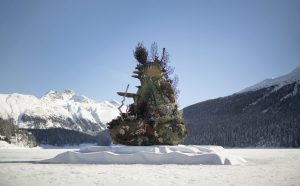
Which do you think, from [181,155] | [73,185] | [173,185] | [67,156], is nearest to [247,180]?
[173,185]

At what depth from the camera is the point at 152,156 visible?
2339cm

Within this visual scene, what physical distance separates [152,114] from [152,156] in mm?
4376

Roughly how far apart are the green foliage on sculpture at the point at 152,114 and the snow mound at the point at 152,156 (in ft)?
6.24

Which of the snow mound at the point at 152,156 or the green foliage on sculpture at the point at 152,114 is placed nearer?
the snow mound at the point at 152,156

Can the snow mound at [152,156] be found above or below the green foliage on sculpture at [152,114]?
below

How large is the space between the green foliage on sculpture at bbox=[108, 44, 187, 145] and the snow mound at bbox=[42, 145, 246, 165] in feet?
6.24

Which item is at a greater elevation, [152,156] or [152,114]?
[152,114]

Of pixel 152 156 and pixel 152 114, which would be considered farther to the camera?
pixel 152 114

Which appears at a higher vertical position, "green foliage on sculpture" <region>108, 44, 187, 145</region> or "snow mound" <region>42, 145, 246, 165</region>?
"green foliage on sculpture" <region>108, 44, 187, 145</region>

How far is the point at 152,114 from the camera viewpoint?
27031 millimetres

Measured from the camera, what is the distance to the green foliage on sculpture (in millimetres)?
26594

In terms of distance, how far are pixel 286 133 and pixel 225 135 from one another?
2762cm

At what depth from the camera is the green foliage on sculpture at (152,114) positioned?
2659 cm

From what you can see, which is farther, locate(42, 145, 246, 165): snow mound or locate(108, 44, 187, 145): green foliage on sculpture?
locate(108, 44, 187, 145): green foliage on sculpture
